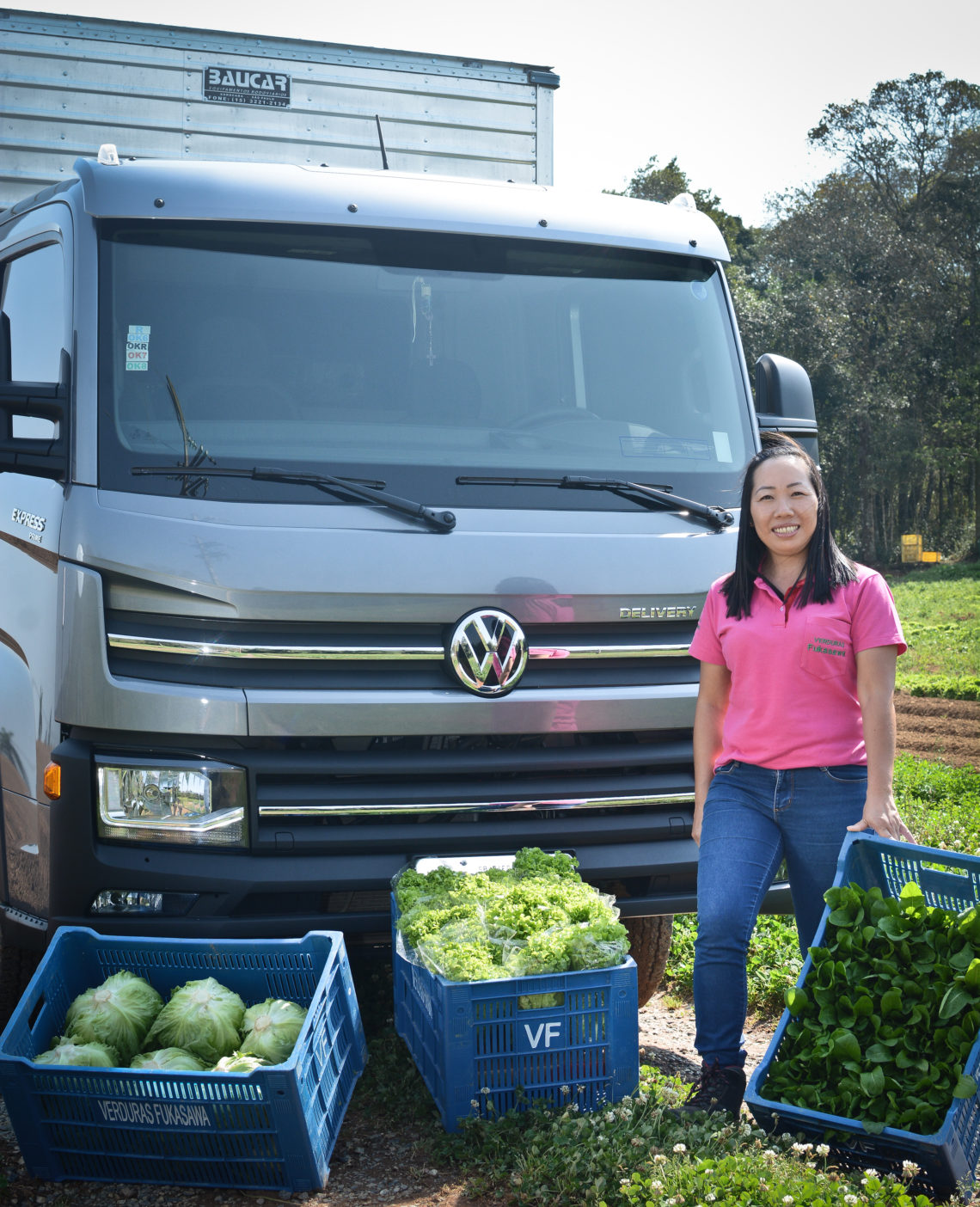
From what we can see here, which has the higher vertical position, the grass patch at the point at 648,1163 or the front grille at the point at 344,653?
the front grille at the point at 344,653

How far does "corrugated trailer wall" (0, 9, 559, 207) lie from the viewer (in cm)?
542

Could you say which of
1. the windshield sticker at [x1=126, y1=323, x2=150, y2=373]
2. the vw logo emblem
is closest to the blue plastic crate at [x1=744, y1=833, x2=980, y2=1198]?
the vw logo emblem

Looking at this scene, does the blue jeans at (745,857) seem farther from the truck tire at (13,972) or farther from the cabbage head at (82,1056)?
the truck tire at (13,972)

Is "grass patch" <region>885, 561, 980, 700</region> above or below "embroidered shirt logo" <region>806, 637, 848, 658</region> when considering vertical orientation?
below

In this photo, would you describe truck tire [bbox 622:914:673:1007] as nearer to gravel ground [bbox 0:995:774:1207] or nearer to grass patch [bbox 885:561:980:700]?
gravel ground [bbox 0:995:774:1207]

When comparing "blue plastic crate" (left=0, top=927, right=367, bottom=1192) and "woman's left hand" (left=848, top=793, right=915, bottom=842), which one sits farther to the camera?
"woman's left hand" (left=848, top=793, right=915, bottom=842)

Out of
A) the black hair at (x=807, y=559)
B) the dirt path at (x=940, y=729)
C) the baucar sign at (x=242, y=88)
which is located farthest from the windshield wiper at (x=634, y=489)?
the dirt path at (x=940, y=729)

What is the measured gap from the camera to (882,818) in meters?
3.56

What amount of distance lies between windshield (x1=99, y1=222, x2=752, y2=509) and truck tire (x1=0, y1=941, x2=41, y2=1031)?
1.68m

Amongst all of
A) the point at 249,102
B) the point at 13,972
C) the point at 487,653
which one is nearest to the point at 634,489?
the point at 487,653

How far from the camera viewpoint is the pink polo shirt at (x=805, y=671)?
3.67 metres

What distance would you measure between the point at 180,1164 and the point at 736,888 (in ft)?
5.76

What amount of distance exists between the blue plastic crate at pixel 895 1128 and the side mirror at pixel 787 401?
1.85m

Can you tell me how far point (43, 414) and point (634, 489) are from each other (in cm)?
193
